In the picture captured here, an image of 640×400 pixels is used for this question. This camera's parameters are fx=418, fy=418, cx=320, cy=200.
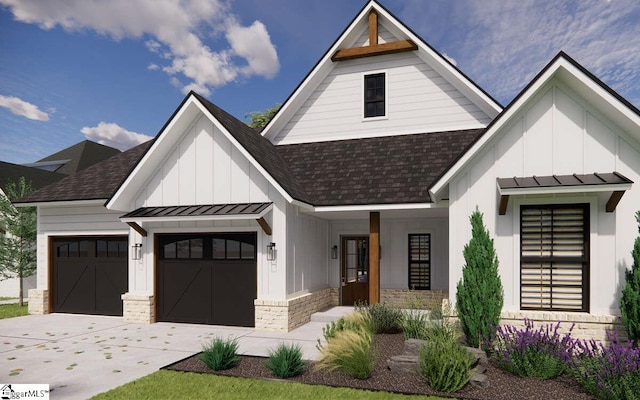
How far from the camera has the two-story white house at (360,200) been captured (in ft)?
28.9

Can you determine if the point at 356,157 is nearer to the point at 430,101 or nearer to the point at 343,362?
the point at 430,101

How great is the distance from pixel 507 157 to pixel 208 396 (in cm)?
769

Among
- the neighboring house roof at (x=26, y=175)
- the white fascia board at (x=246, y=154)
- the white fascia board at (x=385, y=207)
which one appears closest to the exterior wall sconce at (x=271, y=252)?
the white fascia board at (x=246, y=154)

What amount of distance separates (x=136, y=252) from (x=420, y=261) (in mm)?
9336

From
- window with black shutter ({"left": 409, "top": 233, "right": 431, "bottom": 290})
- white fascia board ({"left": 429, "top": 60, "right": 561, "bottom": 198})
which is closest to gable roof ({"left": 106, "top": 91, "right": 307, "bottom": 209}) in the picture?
white fascia board ({"left": 429, "top": 60, "right": 561, "bottom": 198})

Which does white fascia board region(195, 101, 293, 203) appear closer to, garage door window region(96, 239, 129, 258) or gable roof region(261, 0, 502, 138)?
gable roof region(261, 0, 502, 138)

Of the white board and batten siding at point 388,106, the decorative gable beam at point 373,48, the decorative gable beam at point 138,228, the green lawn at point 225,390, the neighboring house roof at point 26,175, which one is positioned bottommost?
the green lawn at point 225,390

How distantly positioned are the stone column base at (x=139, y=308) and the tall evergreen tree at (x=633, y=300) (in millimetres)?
12017

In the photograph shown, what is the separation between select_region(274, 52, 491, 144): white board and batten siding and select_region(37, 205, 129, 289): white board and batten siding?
6332 mm

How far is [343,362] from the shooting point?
7.14 m

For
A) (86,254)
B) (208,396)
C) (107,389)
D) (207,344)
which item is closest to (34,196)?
(86,254)

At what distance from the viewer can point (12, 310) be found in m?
15.6

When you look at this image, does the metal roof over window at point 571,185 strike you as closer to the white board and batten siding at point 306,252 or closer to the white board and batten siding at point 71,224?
the white board and batten siding at point 306,252

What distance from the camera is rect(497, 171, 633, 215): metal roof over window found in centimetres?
810
